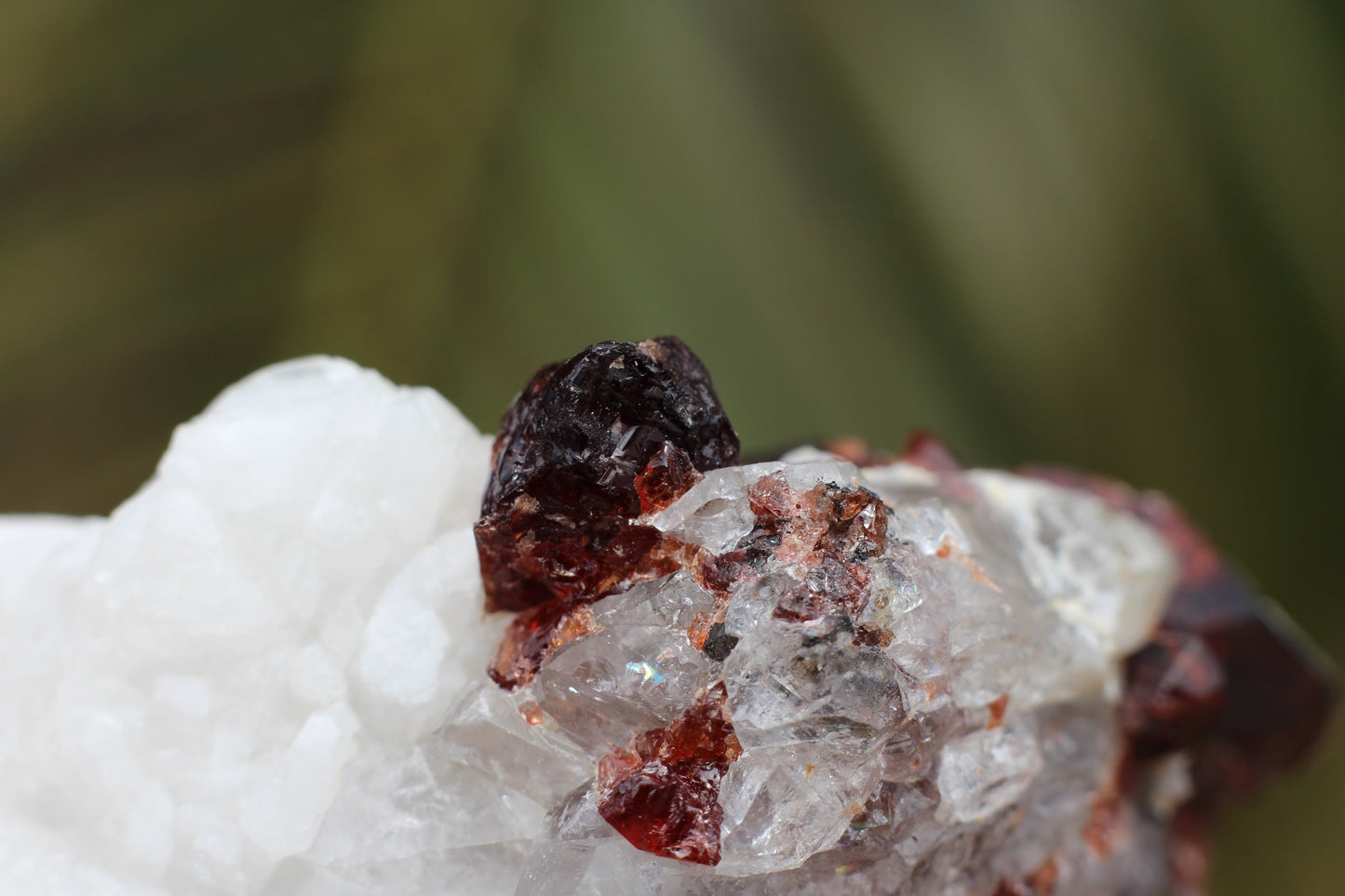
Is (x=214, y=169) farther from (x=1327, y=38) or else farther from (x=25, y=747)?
(x=1327, y=38)

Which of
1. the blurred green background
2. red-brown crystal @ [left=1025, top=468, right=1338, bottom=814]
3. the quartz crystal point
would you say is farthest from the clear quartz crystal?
the blurred green background

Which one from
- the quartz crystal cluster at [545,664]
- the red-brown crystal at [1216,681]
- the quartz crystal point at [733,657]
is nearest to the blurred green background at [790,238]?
the red-brown crystal at [1216,681]

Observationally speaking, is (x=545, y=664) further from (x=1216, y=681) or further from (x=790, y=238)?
(x=790, y=238)

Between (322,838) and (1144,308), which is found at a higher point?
(322,838)

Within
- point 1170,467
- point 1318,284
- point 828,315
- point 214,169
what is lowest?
point 1170,467

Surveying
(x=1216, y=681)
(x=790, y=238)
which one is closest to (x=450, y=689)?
(x=1216, y=681)

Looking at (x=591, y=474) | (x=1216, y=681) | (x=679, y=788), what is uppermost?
(x=591, y=474)

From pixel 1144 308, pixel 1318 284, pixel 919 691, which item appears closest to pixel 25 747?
pixel 919 691
